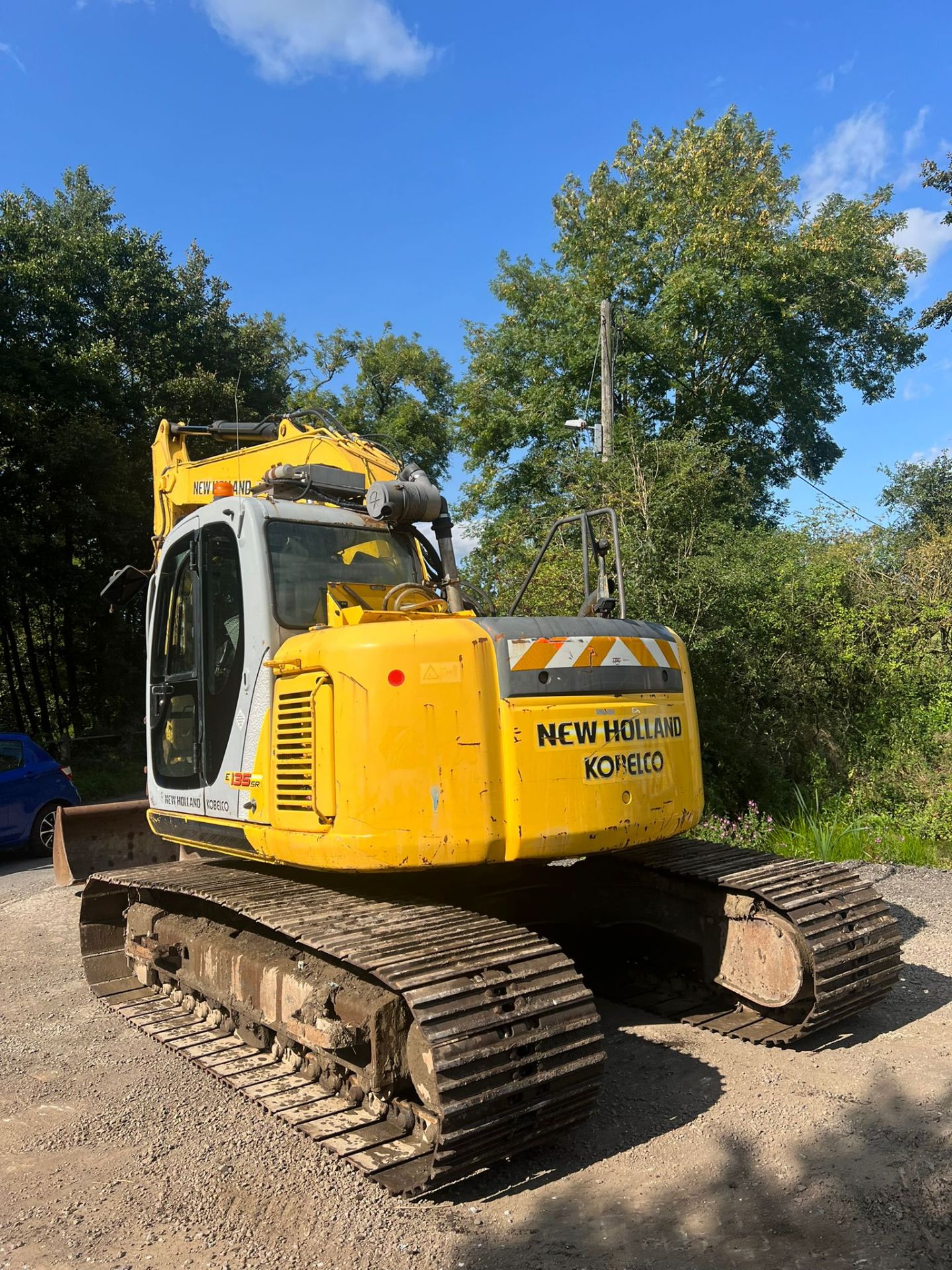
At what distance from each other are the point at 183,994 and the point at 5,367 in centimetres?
1405

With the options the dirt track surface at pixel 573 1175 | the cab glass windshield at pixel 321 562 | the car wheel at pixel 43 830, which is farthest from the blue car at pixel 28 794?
the cab glass windshield at pixel 321 562

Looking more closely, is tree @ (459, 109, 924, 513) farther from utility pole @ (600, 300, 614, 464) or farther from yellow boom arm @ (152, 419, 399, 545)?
yellow boom arm @ (152, 419, 399, 545)

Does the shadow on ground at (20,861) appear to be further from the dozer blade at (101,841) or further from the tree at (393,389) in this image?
the tree at (393,389)

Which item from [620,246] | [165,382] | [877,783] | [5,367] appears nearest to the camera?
[877,783]

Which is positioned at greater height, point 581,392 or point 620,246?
point 620,246

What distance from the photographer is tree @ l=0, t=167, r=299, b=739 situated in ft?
55.7

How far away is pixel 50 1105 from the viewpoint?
4320 millimetres

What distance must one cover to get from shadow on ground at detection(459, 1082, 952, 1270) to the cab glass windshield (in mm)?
2673

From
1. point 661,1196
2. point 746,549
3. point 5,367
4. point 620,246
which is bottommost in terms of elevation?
point 661,1196

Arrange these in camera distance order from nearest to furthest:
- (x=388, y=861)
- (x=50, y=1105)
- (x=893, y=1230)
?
(x=893, y=1230), (x=388, y=861), (x=50, y=1105)

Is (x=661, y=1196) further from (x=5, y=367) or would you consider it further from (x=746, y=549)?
(x=5, y=367)

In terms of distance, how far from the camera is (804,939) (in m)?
4.40

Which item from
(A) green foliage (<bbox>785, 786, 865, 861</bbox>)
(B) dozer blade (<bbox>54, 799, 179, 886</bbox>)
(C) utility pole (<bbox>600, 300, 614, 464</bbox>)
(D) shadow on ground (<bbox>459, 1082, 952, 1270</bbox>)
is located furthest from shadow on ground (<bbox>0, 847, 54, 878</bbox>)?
(C) utility pole (<bbox>600, 300, 614, 464</bbox>)

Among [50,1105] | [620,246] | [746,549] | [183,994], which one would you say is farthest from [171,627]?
[620,246]
